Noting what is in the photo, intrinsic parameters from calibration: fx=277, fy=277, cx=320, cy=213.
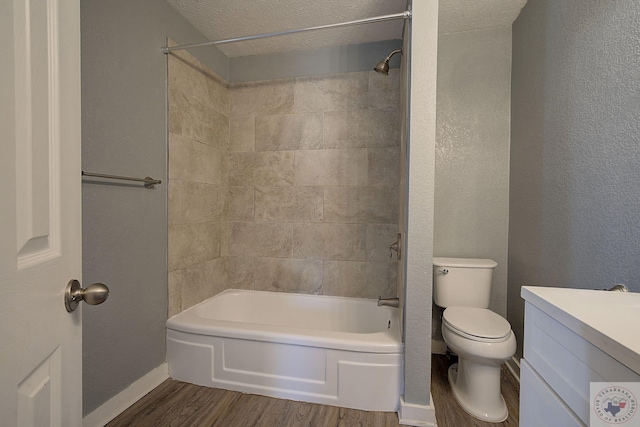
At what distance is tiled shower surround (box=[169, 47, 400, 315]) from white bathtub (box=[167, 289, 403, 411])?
382 mm

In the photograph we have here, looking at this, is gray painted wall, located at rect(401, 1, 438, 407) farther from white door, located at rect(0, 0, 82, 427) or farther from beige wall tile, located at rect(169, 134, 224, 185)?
beige wall tile, located at rect(169, 134, 224, 185)

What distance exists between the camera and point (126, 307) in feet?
5.16

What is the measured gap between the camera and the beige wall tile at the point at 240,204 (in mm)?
2494

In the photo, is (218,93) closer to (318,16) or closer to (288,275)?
(318,16)

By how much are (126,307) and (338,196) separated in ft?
5.30

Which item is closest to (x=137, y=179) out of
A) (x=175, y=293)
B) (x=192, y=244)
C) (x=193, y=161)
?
(x=193, y=161)

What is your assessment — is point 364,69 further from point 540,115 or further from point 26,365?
point 26,365

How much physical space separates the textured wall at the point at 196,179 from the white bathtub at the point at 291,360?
0.32 meters

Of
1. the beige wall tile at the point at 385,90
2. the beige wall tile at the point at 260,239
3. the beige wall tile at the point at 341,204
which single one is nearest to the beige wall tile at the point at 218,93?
the beige wall tile at the point at 260,239

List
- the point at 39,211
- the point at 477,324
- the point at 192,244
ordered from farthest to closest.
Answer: the point at 192,244
the point at 477,324
the point at 39,211

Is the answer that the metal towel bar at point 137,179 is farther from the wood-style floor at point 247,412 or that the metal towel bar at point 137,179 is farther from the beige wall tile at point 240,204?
the wood-style floor at point 247,412

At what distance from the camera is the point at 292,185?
7.90 ft

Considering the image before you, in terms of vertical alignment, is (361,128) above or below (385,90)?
below

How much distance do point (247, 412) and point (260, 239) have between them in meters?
1.29
